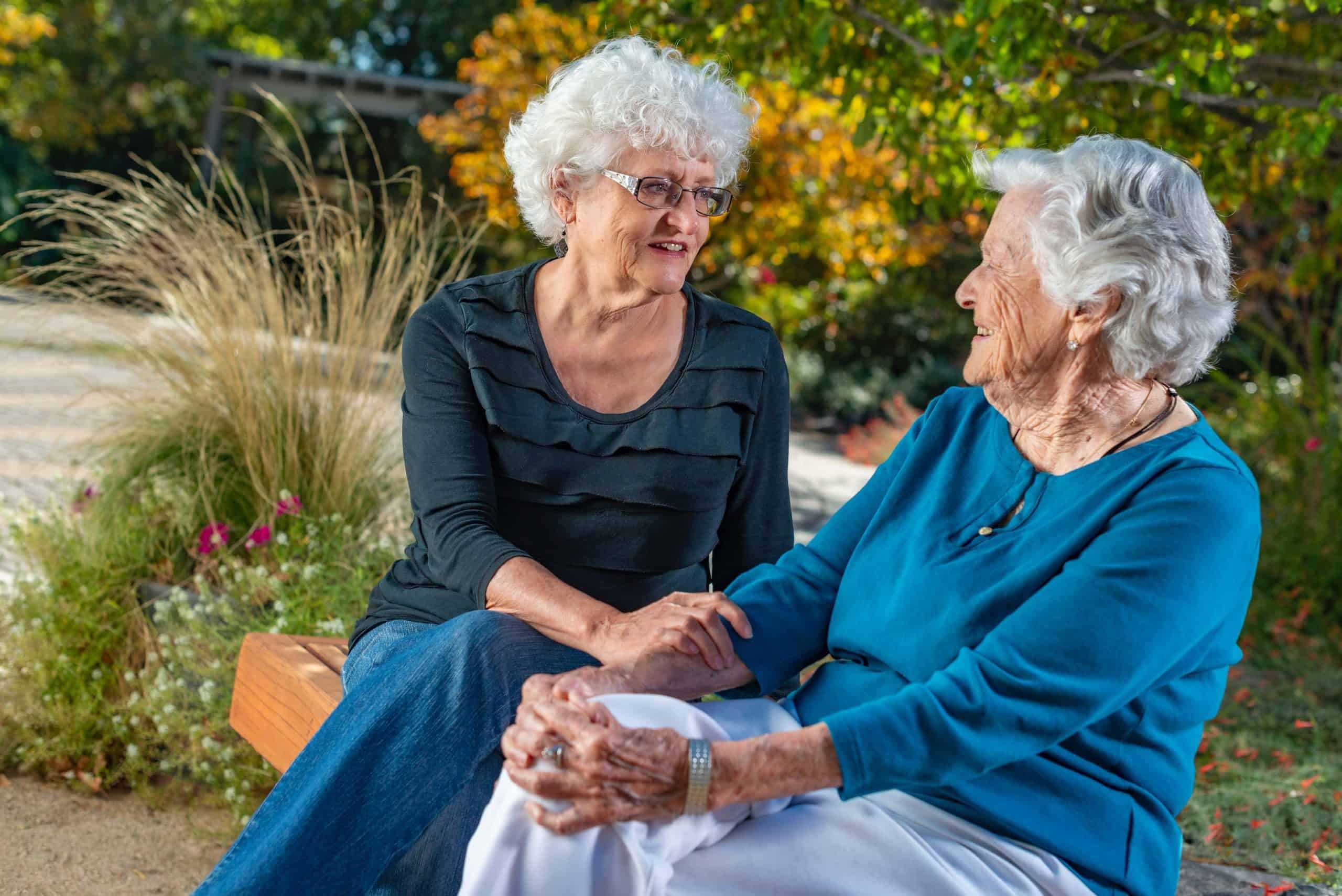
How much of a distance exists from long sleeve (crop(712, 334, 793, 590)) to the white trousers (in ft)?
3.01

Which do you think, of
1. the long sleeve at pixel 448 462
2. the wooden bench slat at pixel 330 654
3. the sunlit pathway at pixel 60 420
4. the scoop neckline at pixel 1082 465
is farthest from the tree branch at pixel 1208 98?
the sunlit pathway at pixel 60 420

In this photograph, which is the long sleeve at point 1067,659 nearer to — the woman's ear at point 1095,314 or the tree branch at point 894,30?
the woman's ear at point 1095,314

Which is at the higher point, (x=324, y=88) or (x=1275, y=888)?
(x=1275, y=888)

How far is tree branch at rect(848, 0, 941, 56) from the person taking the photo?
3838 millimetres

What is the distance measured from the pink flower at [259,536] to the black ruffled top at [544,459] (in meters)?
1.30

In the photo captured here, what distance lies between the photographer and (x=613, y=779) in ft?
4.92

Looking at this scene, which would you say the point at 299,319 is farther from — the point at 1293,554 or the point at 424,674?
the point at 1293,554

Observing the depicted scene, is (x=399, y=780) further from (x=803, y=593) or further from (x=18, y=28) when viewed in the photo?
(x=18, y=28)

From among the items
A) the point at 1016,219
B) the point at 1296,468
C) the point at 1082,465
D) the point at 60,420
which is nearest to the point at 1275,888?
the point at 1082,465

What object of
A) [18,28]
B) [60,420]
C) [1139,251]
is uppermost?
[1139,251]

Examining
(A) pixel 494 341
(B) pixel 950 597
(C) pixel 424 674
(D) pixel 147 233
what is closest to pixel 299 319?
(D) pixel 147 233

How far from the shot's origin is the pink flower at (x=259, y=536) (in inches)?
144

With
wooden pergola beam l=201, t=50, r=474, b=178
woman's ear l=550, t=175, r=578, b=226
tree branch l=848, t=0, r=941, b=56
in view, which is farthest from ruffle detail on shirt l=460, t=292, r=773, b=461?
wooden pergola beam l=201, t=50, r=474, b=178

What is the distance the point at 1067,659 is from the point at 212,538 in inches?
108
